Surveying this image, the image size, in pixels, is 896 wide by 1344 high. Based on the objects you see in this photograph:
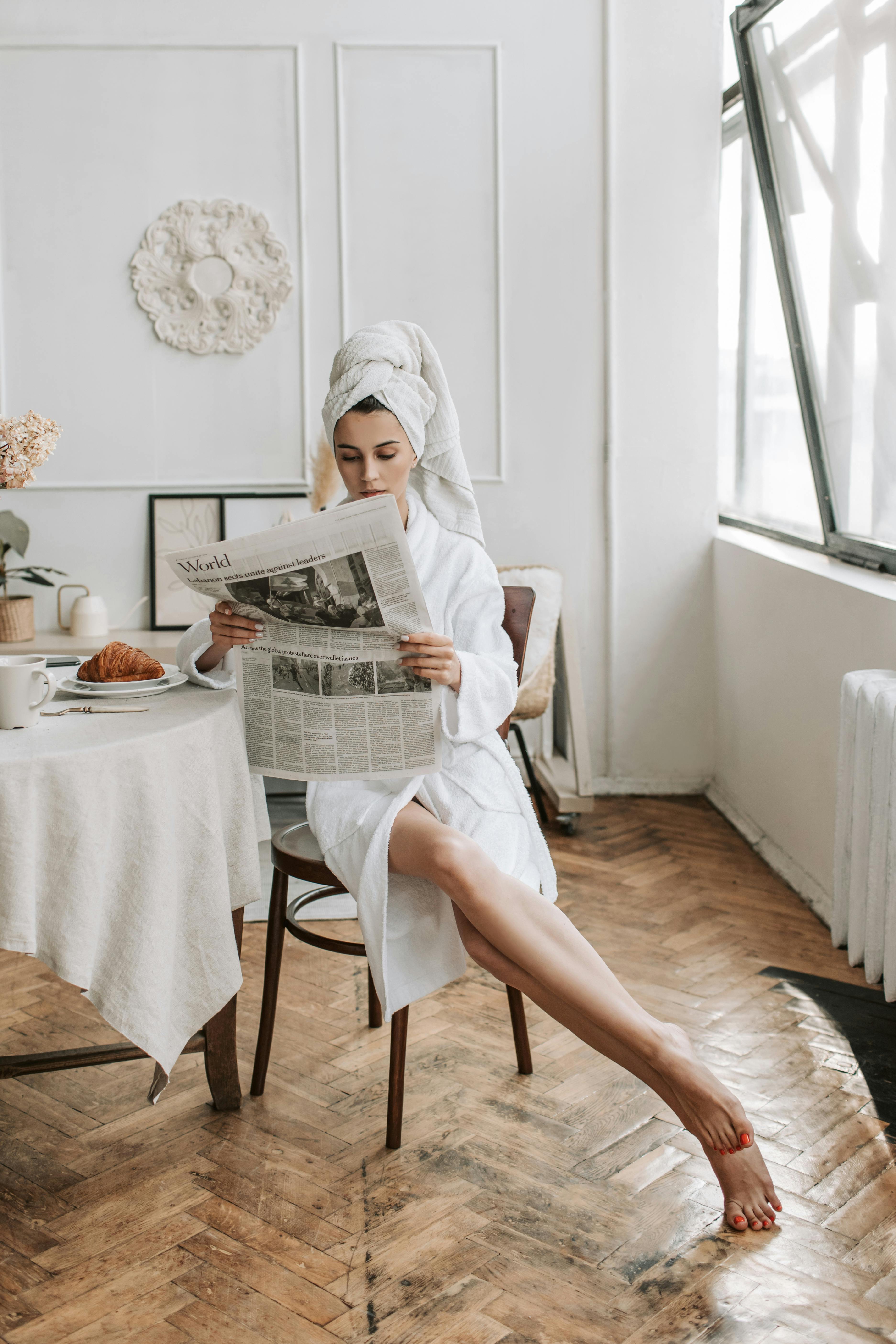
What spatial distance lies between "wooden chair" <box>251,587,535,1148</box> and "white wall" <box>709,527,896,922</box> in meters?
0.96

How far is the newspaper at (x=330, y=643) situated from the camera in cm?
163

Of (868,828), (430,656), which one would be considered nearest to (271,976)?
(430,656)

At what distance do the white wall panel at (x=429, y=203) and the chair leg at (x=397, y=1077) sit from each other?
95.5 inches

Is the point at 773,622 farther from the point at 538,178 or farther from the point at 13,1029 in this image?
the point at 13,1029

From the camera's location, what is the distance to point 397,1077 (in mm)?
1871

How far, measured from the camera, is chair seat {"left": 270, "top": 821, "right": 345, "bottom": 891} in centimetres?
193

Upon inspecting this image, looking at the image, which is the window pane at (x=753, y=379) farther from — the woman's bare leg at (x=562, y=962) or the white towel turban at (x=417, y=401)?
the woman's bare leg at (x=562, y=962)

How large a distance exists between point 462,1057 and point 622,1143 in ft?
1.34

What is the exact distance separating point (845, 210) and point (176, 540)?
2.35 meters

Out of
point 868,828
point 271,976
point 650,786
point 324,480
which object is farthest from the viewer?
point 650,786

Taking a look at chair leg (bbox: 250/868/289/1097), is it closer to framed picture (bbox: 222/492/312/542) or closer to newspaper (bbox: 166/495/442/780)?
newspaper (bbox: 166/495/442/780)

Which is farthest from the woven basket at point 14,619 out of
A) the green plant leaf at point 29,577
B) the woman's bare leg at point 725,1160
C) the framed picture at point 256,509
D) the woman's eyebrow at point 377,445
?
the woman's bare leg at point 725,1160

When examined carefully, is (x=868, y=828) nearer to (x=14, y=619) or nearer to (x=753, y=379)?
(x=753, y=379)

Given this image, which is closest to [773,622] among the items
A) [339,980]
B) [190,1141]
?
[339,980]
